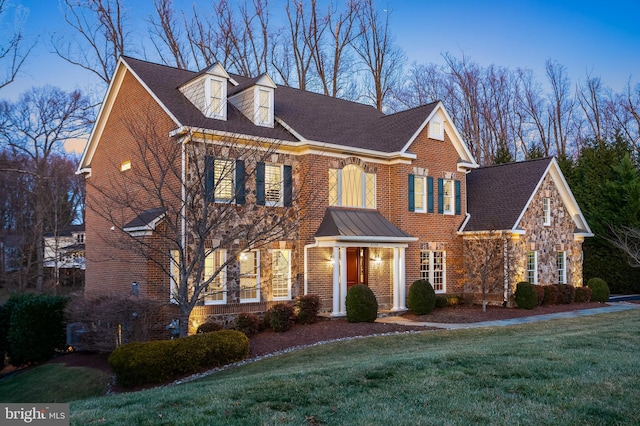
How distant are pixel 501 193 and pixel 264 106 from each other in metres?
11.5

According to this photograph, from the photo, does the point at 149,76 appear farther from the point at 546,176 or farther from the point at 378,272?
the point at 546,176

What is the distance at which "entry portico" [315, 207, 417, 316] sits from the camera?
19000 mm

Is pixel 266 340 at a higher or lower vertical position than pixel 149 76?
lower

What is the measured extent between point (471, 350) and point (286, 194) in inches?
384

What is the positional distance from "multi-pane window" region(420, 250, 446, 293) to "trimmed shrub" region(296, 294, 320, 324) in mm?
6016

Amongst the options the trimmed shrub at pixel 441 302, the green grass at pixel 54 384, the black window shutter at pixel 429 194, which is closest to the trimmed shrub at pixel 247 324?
the green grass at pixel 54 384

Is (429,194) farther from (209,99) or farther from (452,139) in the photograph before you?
(209,99)

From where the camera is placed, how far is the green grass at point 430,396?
20.1ft

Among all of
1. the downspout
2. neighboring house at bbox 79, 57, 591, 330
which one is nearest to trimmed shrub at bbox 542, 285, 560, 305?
neighboring house at bbox 79, 57, 591, 330

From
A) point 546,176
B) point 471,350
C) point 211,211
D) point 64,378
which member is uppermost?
point 546,176

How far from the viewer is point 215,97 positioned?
18.5 meters

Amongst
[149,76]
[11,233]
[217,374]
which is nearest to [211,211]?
[217,374]

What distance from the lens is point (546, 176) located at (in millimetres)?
24875

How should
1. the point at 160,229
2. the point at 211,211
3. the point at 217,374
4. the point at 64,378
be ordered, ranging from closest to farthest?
the point at 217,374
the point at 211,211
the point at 64,378
the point at 160,229
